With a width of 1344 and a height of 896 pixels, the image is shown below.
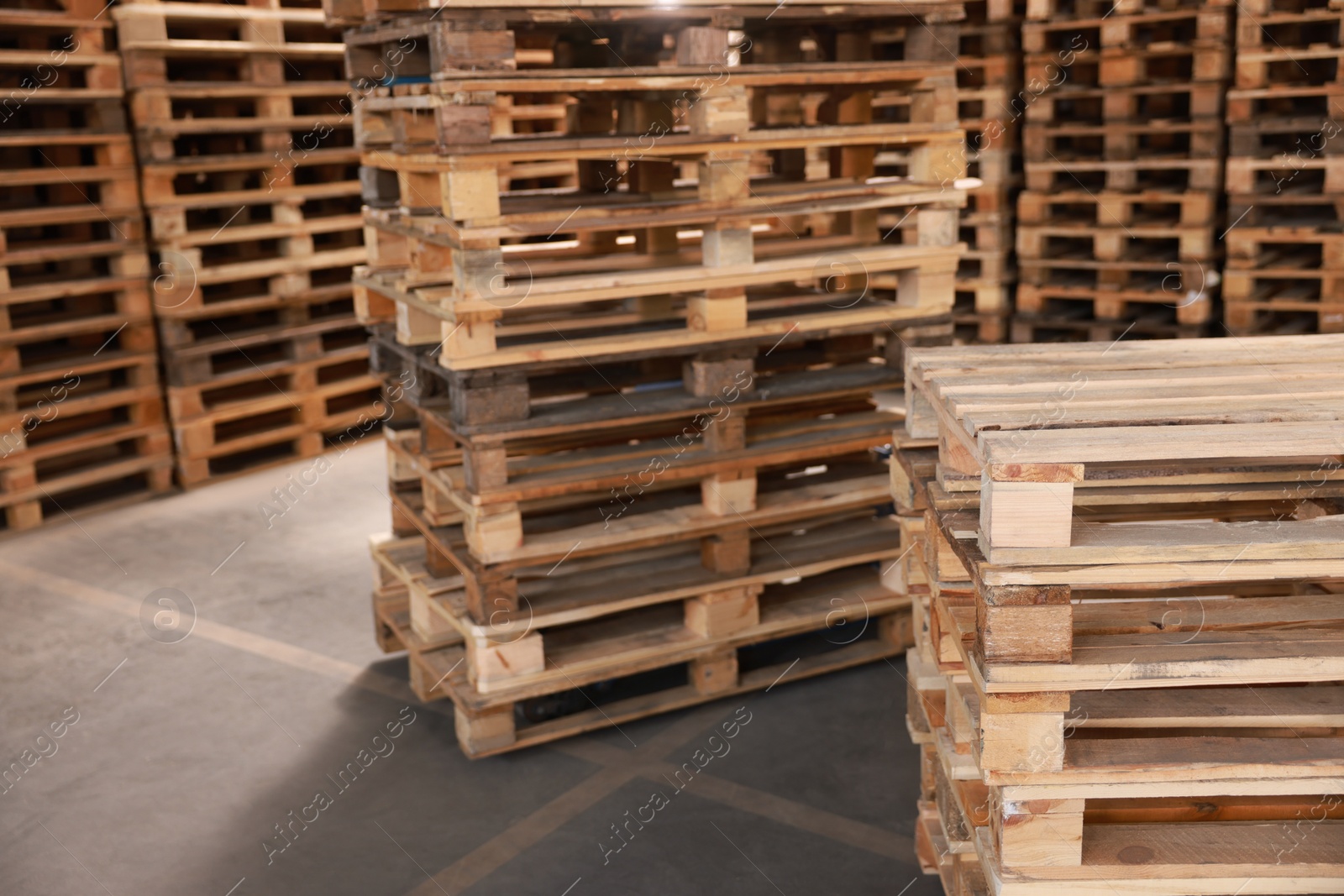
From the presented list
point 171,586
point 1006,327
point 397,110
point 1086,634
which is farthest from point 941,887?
point 1006,327

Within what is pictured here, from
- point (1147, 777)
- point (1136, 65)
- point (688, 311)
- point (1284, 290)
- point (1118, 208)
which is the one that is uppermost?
point (1136, 65)

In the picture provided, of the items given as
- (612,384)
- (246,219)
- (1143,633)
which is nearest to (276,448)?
(246,219)

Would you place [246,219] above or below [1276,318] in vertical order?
above

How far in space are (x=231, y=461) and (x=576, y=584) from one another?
215 inches

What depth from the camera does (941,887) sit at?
14.5 ft

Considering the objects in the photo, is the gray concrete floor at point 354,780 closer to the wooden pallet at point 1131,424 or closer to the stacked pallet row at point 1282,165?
the wooden pallet at point 1131,424

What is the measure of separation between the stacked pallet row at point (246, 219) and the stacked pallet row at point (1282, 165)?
6.01 meters

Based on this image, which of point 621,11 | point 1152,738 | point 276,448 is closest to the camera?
point 1152,738

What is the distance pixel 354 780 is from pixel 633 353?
2.09 m

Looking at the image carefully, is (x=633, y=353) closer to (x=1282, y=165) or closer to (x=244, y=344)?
(x=1282, y=165)

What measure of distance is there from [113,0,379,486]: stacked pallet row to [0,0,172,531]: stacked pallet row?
0.19m

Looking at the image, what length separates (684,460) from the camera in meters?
5.35

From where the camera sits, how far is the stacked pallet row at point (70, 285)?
8.41m

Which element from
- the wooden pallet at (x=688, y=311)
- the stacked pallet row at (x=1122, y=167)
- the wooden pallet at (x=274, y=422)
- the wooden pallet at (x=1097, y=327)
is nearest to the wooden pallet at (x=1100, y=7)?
the stacked pallet row at (x=1122, y=167)
